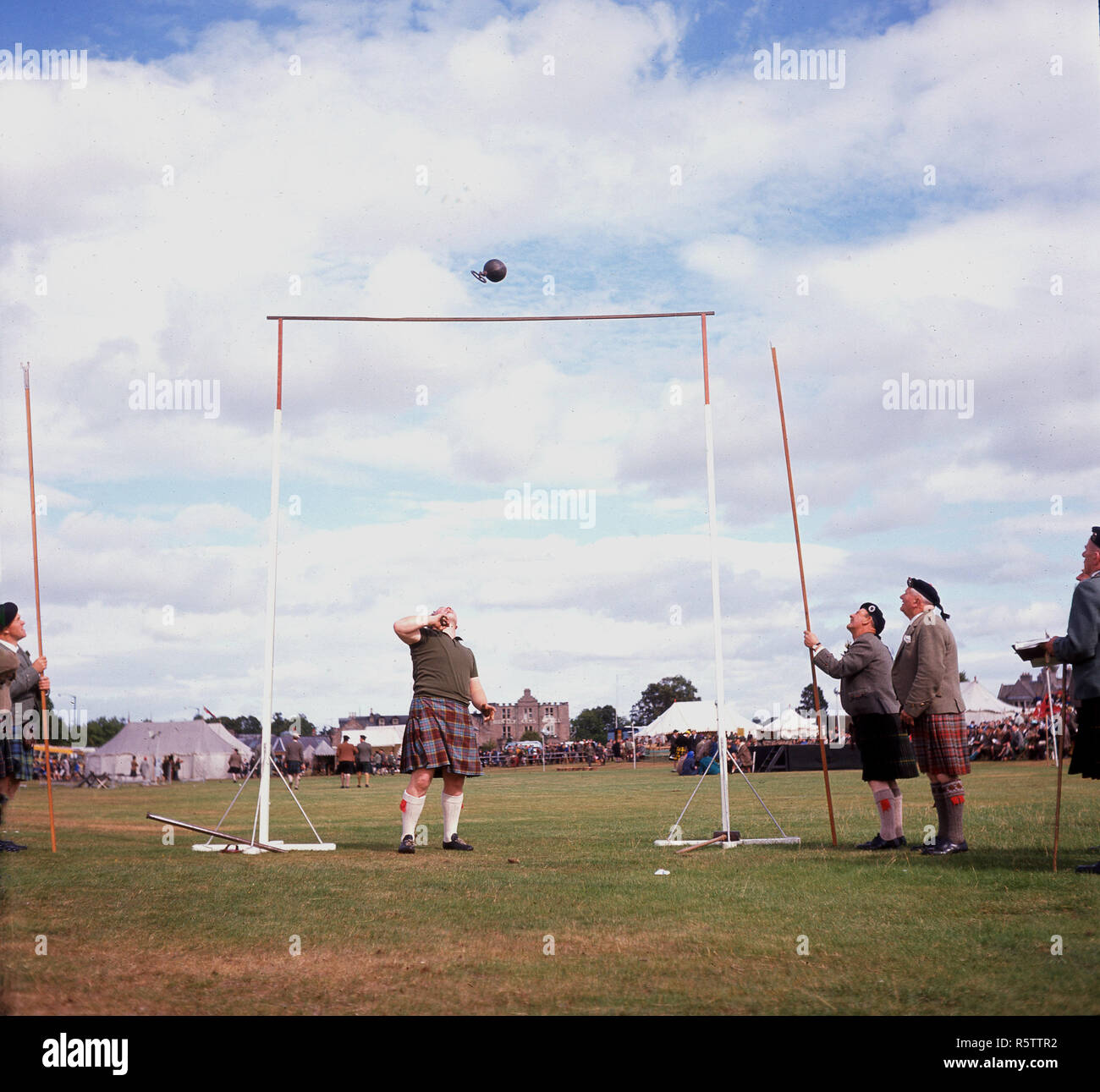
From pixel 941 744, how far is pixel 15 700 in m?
7.10

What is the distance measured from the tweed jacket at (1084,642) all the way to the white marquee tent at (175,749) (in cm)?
4181

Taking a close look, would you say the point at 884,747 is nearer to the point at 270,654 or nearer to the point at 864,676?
the point at 864,676

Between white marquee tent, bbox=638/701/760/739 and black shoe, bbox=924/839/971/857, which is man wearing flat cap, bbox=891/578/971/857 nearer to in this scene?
black shoe, bbox=924/839/971/857

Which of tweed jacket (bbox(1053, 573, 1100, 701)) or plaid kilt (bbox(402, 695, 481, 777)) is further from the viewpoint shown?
plaid kilt (bbox(402, 695, 481, 777))

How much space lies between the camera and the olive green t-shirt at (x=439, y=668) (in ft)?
32.1

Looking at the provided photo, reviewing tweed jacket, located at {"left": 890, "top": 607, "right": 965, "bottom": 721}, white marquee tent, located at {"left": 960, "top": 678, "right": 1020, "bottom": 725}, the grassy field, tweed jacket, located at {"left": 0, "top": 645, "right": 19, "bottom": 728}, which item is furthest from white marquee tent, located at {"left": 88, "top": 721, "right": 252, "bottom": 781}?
tweed jacket, located at {"left": 890, "top": 607, "right": 965, "bottom": 721}

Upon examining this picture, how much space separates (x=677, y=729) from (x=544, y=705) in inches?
3346

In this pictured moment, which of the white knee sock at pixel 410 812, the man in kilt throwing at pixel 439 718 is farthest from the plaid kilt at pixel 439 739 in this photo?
the white knee sock at pixel 410 812

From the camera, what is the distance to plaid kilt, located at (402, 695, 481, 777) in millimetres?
9633

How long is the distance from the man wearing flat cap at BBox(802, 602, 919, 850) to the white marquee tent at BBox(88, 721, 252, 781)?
39.7 m

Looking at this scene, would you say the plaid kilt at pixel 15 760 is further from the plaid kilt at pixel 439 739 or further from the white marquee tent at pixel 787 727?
the white marquee tent at pixel 787 727

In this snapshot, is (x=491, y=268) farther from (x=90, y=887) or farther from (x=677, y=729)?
(x=677, y=729)

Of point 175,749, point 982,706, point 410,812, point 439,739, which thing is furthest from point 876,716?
point 982,706
